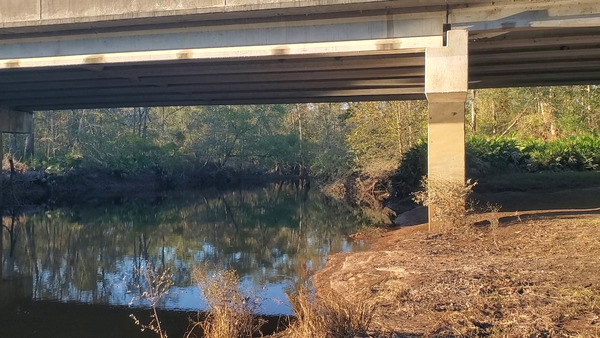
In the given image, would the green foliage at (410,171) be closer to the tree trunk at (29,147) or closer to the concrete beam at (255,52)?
the concrete beam at (255,52)

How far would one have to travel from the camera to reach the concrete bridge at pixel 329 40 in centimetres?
1338

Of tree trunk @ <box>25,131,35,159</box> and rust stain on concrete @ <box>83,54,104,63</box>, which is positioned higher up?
rust stain on concrete @ <box>83,54,104,63</box>

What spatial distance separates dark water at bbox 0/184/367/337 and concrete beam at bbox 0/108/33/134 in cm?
562

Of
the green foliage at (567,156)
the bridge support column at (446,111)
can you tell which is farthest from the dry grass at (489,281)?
the green foliage at (567,156)

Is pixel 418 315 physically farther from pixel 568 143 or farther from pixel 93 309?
pixel 568 143

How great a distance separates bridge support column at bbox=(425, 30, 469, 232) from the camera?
44.0 ft

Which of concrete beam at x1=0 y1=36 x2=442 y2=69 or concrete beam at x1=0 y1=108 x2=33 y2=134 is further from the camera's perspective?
concrete beam at x1=0 y1=108 x2=33 y2=134

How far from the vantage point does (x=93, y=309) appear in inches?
399

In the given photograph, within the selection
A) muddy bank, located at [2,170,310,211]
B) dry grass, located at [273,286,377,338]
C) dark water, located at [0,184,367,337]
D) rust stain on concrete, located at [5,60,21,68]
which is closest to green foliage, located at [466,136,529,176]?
dark water, located at [0,184,367,337]

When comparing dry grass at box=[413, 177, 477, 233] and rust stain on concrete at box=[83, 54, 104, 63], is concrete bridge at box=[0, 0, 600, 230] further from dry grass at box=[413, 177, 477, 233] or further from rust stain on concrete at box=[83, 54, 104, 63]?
dry grass at box=[413, 177, 477, 233]

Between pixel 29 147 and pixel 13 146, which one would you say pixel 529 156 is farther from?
pixel 13 146

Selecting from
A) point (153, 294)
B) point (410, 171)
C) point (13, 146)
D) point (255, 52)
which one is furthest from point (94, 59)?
point (13, 146)

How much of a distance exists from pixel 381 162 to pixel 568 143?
10496 mm

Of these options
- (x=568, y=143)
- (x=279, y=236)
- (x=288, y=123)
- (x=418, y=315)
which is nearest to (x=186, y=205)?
(x=279, y=236)
